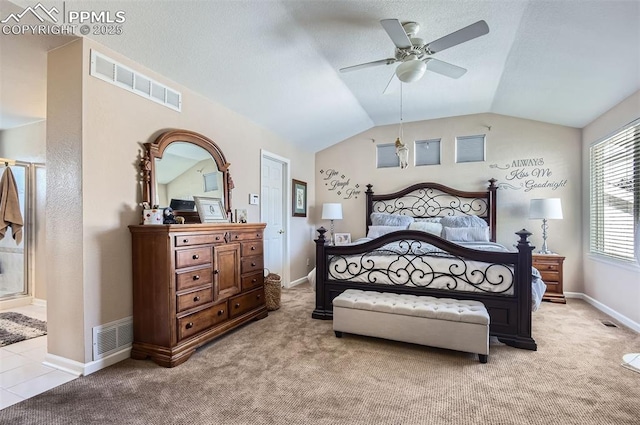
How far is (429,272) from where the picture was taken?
3119 millimetres

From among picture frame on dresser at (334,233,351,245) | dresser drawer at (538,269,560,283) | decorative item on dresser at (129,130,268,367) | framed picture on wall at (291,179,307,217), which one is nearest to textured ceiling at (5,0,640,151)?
decorative item on dresser at (129,130,268,367)

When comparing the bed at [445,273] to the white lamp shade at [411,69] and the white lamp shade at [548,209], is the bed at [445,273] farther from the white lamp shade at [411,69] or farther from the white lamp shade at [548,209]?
the white lamp shade at [411,69]

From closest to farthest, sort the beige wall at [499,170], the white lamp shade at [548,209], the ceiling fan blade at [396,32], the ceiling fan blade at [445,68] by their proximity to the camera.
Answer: the ceiling fan blade at [396,32] → the ceiling fan blade at [445,68] → the white lamp shade at [548,209] → the beige wall at [499,170]

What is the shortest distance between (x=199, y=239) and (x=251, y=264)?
875 mm

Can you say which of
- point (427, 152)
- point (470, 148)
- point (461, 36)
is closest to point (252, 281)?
point (461, 36)

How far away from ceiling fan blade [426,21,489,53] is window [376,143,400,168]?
3.29m

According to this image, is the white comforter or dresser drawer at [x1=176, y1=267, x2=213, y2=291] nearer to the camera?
dresser drawer at [x1=176, y1=267, x2=213, y2=291]

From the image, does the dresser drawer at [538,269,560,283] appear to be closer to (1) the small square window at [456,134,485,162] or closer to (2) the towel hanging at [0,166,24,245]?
(1) the small square window at [456,134,485,162]

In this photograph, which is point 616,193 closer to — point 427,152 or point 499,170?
point 499,170

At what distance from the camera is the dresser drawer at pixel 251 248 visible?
132 inches

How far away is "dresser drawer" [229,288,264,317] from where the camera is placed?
3152mm

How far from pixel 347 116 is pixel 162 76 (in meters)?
2.94

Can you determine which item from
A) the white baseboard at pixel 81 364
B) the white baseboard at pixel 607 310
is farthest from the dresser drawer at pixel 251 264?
the white baseboard at pixel 607 310

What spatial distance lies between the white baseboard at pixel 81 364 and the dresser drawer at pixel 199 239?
1044 mm
